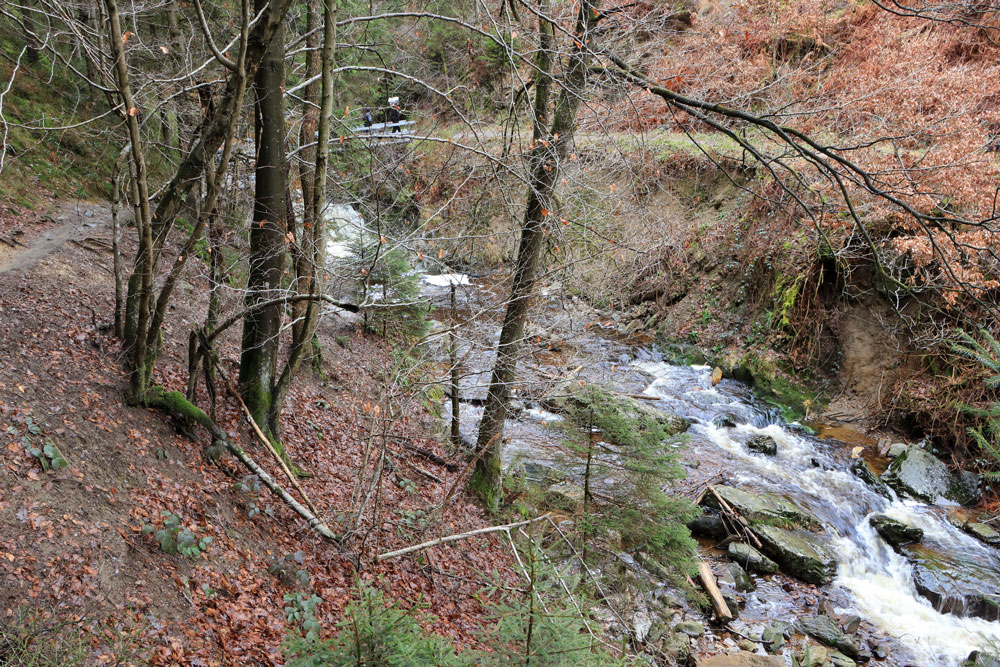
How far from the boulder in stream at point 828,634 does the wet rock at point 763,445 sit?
157 inches

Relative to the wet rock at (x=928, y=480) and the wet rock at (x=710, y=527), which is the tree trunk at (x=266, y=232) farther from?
the wet rock at (x=928, y=480)

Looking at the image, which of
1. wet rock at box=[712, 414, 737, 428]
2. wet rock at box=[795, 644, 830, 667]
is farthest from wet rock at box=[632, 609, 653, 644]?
wet rock at box=[712, 414, 737, 428]

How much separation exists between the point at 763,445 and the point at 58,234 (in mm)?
13624

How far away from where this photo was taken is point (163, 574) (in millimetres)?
4395

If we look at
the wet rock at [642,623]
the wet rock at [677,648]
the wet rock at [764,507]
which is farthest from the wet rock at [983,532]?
the wet rock at [642,623]

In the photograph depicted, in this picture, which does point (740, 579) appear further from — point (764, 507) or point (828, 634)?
point (764, 507)

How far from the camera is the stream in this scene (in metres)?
7.86

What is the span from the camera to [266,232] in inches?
243

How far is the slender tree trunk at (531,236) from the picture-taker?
6.33 m

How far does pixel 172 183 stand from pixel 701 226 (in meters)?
15.4

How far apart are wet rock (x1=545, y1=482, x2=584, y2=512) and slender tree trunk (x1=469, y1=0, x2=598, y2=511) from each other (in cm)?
113

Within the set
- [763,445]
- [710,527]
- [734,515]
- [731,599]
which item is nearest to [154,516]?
[731,599]

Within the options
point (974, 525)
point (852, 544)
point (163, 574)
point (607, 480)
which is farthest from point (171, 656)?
point (974, 525)

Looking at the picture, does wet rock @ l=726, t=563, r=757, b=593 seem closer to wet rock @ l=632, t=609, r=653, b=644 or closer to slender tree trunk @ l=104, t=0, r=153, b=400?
wet rock @ l=632, t=609, r=653, b=644
